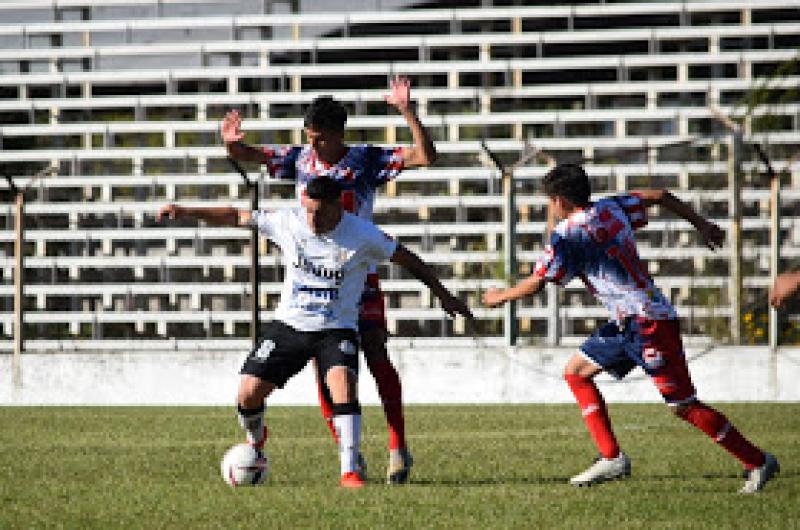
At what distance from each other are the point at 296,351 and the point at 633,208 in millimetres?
1747

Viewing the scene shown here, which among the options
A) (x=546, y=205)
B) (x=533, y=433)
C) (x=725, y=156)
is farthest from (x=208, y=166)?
(x=533, y=433)

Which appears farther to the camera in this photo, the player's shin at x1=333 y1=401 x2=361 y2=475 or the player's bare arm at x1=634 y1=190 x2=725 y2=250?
the player's bare arm at x1=634 y1=190 x2=725 y2=250

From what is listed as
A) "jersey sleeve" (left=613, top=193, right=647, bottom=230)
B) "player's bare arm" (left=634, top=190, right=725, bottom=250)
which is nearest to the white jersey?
"jersey sleeve" (left=613, top=193, right=647, bottom=230)

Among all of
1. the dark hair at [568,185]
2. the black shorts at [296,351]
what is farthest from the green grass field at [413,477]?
the dark hair at [568,185]

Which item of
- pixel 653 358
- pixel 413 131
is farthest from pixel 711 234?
pixel 413 131

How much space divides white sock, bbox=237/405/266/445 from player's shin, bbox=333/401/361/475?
45cm

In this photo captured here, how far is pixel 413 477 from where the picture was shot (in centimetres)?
820

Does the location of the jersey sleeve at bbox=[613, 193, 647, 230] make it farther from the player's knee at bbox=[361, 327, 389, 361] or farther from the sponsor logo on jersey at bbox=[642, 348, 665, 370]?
the player's knee at bbox=[361, 327, 389, 361]

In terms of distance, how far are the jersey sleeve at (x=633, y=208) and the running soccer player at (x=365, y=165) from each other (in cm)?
93

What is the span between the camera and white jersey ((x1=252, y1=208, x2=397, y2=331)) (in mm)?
7625

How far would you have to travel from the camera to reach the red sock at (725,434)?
7387mm

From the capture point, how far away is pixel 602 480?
775 centimetres

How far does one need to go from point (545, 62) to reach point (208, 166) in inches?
246

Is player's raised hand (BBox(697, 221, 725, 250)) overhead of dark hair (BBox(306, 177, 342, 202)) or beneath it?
beneath
